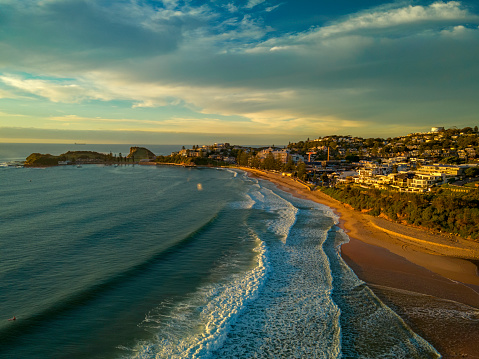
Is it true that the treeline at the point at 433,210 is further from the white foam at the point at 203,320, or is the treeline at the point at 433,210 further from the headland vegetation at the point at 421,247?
Result: the white foam at the point at 203,320

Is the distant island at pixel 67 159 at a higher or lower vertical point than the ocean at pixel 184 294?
higher

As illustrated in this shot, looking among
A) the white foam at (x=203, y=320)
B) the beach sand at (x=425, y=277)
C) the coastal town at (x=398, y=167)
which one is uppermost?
the coastal town at (x=398, y=167)

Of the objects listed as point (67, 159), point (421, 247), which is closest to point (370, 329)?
point (421, 247)

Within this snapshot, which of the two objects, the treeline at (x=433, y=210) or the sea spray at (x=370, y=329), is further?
the treeline at (x=433, y=210)

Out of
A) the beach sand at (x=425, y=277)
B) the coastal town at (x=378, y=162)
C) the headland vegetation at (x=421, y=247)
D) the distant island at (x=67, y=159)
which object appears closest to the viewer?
the beach sand at (x=425, y=277)

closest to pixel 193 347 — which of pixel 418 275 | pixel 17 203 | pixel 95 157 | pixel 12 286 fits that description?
pixel 12 286

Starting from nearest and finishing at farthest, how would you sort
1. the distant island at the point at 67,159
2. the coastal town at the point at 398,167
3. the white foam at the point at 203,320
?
1. the white foam at the point at 203,320
2. the coastal town at the point at 398,167
3. the distant island at the point at 67,159

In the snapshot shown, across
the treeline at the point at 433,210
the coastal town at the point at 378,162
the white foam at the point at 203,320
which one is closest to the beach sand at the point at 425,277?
the treeline at the point at 433,210
